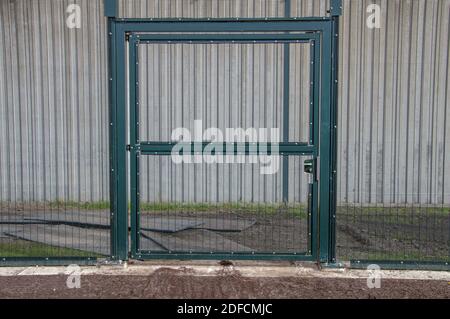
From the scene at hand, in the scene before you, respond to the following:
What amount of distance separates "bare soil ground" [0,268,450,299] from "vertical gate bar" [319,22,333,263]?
45 centimetres

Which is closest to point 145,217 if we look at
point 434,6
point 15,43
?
point 15,43

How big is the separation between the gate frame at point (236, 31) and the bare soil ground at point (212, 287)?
301 mm

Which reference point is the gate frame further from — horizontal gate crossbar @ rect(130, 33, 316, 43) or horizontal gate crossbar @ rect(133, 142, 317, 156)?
horizontal gate crossbar @ rect(133, 142, 317, 156)

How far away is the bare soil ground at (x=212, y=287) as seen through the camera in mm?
3748

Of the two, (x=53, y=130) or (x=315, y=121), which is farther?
(x=53, y=130)

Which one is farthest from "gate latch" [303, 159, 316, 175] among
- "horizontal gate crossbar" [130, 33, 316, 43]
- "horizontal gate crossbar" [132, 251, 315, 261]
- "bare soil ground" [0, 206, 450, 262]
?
"horizontal gate crossbar" [130, 33, 316, 43]

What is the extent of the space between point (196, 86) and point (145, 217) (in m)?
A: 1.36

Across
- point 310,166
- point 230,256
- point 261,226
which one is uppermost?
point 310,166

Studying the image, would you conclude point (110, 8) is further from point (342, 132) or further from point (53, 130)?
point (342, 132)

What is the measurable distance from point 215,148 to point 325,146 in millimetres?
1029

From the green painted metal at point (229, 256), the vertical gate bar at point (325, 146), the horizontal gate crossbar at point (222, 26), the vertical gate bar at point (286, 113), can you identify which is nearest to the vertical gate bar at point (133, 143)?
the horizontal gate crossbar at point (222, 26)

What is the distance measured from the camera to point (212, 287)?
12.7 feet

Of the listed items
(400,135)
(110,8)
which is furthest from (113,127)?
(400,135)
